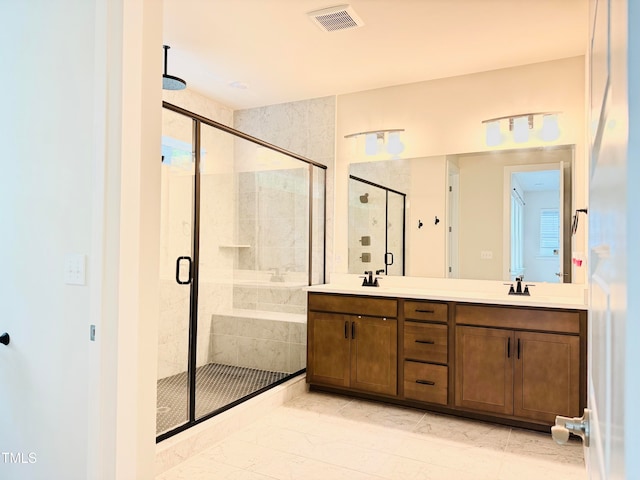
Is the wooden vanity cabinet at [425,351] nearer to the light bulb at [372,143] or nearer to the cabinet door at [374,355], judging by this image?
the cabinet door at [374,355]

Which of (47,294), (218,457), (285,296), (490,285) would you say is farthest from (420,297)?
(47,294)

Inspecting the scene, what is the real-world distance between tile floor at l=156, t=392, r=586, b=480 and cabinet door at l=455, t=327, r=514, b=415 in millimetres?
183

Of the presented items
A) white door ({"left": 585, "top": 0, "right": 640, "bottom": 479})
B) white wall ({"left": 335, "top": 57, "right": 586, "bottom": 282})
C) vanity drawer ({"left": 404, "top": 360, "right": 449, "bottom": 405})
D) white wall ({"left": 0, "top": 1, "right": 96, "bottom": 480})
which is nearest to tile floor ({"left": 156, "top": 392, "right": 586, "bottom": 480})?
vanity drawer ({"left": 404, "top": 360, "right": 449, "bottom": 405})

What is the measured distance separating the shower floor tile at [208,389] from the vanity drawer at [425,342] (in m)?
1.26

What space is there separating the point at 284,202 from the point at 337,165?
657 mm

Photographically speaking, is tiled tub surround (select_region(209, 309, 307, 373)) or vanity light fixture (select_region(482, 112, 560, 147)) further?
tiled tub surround (select_region(209, 309, 307, 373))

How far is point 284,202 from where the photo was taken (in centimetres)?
424

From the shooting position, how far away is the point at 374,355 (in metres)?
3.48

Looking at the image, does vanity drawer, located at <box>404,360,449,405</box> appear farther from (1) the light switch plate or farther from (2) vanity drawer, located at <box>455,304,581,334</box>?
(1) the light switch plate

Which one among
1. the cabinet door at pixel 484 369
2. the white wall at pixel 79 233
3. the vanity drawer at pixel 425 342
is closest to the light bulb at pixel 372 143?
the vanity drawer at pixel 425 342

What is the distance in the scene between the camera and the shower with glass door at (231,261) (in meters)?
2.94

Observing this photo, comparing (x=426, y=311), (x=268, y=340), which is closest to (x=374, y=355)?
(x=426, y=311)

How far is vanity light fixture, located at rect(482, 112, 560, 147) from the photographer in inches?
136

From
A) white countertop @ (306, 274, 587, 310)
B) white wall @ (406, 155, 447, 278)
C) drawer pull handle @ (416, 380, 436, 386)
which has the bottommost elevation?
drawer pull handle @ (416, 380, 436, 386)
